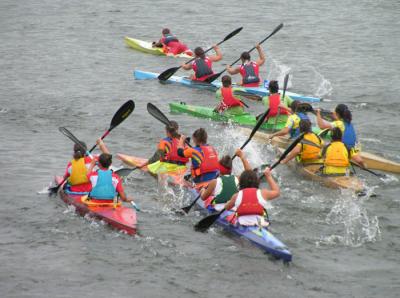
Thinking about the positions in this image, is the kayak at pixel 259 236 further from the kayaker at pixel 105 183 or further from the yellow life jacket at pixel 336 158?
the yellow life jacket at pixel 336 158

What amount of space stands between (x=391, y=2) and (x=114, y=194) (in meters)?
24.5

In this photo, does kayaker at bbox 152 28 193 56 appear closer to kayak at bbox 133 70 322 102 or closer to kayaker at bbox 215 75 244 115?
kayak at bbox 133 70 322 102

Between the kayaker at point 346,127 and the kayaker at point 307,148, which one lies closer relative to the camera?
the kayaker at point 307,148

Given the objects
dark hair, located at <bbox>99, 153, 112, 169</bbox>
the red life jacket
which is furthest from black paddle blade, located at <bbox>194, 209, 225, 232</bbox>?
the red life jacket

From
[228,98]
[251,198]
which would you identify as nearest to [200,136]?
[251,198]

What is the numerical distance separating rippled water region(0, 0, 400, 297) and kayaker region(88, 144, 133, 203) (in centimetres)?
53

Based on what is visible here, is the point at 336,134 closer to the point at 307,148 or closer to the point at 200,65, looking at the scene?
the point at 307,148

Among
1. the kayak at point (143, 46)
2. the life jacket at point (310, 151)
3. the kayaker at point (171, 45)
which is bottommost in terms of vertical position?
the kayak at point (143, 46)

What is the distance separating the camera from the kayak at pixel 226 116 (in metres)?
18.5

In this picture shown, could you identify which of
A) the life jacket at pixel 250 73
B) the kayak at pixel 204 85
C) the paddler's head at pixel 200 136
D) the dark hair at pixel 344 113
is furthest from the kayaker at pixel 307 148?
the life jacket at pixel 250 73

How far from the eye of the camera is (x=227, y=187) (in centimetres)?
1295

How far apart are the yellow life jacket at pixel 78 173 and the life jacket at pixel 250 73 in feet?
28.1

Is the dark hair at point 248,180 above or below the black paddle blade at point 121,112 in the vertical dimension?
above

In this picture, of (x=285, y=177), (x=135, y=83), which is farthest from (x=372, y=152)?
(x=135, y=83)
